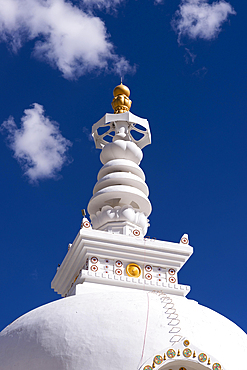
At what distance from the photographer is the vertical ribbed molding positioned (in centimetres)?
1558

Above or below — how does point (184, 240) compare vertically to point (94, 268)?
above

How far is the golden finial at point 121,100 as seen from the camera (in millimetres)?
19062

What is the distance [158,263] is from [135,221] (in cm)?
199

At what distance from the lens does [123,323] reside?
9766 millimetres

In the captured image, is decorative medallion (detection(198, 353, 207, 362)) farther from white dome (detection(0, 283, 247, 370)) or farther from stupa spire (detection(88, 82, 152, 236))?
stupa spire (detection(88, 82, 152, 236))

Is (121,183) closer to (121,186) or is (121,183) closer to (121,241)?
(121,186)

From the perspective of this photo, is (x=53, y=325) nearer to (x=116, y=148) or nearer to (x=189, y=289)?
(x=189, y=289)

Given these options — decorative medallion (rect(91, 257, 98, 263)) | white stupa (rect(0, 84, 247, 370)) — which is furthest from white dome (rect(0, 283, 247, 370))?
decorative medallion (rect(91, 257, 98, 263))

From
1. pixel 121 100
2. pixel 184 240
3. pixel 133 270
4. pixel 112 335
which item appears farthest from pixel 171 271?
pixel 121 100

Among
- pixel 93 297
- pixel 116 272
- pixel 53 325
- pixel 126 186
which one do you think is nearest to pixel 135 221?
pixel 126 186

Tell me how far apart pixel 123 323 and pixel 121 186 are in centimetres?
673

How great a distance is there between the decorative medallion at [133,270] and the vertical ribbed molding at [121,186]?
0.92m

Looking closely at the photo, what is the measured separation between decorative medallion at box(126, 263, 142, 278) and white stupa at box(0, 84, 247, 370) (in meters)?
0.03

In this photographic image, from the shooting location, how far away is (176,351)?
9203 mm
